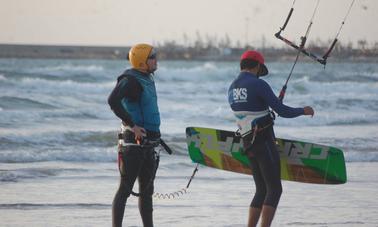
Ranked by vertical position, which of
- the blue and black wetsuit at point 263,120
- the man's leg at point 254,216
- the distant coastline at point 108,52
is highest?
the blue and black wetsuit at point 263,120

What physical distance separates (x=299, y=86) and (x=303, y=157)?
103ft

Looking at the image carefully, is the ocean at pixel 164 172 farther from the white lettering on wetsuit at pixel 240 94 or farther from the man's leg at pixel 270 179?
the white lettering on wetsuit at pixel 240 94

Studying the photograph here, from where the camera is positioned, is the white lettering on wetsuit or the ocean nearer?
the white lettering on wetsuit

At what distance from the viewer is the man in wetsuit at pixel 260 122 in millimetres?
7305

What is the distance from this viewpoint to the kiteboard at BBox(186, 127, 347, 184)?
8188 mm

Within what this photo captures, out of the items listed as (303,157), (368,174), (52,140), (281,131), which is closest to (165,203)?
(303,157)

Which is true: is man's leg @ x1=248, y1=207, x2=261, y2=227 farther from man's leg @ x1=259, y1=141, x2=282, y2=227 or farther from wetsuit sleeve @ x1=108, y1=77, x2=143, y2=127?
wetsuit sleeve @ x1=108, y1=77, x2=143, y2=127

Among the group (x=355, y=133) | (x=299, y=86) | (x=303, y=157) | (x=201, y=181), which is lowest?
(x=299, y=86)

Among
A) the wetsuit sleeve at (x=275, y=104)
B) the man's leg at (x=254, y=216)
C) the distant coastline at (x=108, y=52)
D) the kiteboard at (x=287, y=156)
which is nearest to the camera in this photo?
the wetsuit sleeve at (x=275, y=104)

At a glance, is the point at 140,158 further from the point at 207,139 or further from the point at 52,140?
the point at 52,140

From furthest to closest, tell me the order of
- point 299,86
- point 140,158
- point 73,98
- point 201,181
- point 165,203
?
1. point 299,86
2. point 73,98
3. point 201,181
4. point 165,203
5. point 140,158

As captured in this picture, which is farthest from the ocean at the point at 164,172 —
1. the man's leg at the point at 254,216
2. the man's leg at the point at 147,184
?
the man's leg at the point at 147,184

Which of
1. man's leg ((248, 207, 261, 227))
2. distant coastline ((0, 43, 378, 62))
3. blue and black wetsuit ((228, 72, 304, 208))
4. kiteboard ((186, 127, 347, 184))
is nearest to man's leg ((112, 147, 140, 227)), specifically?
blue and black wetsuit ((228, 72, 304, 208))

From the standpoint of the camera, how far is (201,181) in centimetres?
1166
